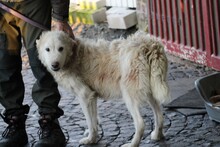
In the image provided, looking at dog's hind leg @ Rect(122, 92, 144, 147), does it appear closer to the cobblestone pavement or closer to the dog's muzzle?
the cobblestone pavement

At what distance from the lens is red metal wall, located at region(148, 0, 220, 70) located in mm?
7723

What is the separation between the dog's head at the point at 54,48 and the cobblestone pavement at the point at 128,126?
0.86 meters

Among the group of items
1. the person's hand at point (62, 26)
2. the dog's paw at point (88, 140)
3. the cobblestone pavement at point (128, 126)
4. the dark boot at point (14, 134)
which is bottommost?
the cobblestone pavement at point (128, 126)

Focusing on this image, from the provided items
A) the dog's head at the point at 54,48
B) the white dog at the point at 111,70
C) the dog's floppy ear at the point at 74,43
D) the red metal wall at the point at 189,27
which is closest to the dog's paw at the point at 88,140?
the white dog at the point at 111,70

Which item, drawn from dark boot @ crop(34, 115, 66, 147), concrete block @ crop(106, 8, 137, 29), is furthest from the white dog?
concrete block @ crop(106, 8, 137, 29)

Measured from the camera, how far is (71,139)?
5945 mm

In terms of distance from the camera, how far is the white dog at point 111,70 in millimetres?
5258

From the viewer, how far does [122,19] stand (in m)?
10.3

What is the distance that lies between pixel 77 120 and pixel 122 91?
1281mm

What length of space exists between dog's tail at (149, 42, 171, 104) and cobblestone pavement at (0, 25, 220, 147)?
56cm

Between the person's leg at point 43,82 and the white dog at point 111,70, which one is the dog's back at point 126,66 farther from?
the person's leg at point 43,82

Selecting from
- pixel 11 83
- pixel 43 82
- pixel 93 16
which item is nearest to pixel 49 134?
pixel 43 82

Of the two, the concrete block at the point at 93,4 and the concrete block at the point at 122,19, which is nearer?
the concrete block at the point at 122,19

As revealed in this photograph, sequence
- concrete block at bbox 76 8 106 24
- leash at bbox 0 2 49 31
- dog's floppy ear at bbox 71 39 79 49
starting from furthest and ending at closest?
1. concrete block at bbox 76 8 106 24
2. dog's floppy ear at bbox 71 39 79 49
3. leash at bbox 0 2 49 31
